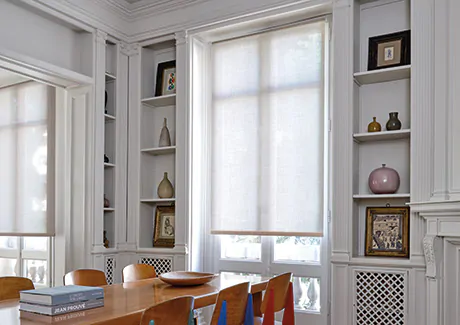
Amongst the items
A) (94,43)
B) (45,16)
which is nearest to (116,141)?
(94,43)

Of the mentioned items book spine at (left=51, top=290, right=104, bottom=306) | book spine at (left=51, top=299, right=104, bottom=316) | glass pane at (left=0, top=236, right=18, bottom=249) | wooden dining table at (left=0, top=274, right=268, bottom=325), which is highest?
book spine at (left=51, top=290, right=104, bottom=306)

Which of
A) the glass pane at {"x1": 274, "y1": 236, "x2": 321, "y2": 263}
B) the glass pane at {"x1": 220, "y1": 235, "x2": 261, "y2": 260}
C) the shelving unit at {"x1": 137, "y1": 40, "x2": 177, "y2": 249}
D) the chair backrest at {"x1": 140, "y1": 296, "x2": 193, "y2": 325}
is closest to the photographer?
the chair backrest at {"x1": 140, "y1": 296, "x2": 193, "y2": 325}

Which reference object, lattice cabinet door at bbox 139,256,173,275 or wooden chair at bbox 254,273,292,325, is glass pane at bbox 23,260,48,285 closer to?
lattice cabinet door at bbox 139,256,173,275

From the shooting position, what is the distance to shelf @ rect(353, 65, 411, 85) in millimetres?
3678

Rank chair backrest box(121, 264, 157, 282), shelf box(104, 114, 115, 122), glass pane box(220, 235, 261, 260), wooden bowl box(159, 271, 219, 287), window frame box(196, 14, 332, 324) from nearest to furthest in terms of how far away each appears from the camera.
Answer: wooden bowl box(159, 271, 219, 287) → chair backrest box(121, 264, 157, 282) → window frame box(196, 14, 332, 324) → glass pane box(220, 235, 261, 260) → shelf box(104, 114, 115, 122)

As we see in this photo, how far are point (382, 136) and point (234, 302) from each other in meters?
1.94

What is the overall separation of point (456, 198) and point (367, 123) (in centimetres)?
99

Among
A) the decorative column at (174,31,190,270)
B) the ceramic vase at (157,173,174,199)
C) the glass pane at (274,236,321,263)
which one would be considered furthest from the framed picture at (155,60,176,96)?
the glass pane at (274,236,321,263)

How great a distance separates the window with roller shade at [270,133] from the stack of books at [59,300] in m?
2.25

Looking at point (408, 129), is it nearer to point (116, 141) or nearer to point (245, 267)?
point (245, 267)

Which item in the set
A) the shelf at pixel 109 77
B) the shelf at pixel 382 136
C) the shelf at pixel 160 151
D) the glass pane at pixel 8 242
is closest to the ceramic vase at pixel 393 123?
the shelf at pixel 382 136

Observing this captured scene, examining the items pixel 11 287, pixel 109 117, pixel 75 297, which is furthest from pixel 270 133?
pixel 75 297

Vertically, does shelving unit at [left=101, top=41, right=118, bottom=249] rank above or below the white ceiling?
below

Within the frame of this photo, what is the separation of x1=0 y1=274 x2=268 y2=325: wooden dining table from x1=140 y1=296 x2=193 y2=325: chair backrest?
7.7 inches
